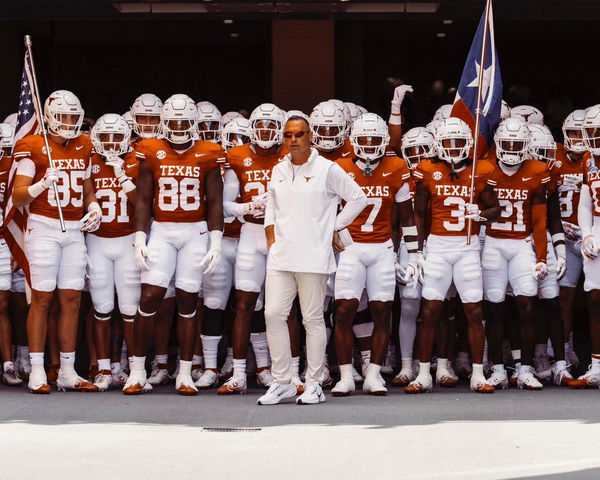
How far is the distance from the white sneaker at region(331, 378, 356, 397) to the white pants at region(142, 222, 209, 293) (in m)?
1.19

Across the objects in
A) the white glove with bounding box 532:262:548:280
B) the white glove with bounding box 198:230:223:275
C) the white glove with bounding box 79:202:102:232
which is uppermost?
the white glove with bounding box 79:202:102:232

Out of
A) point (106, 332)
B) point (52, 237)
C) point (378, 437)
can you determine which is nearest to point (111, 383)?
point (106, 332)

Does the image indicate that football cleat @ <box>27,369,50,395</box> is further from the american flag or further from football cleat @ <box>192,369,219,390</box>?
football cleat @ <box>192,369,219,390</box>

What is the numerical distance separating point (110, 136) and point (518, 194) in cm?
297

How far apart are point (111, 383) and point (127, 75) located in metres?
5.06

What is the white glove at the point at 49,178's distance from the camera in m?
9.59

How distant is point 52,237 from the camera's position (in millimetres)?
9938

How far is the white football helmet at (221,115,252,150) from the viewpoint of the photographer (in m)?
10.7

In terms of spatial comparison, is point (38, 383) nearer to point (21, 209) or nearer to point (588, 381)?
point (21, 209)

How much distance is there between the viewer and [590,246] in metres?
10.2

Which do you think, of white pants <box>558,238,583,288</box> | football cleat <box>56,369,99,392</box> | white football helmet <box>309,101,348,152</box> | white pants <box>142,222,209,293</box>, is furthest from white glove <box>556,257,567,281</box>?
football cleat <box>56,369,99,392</box>

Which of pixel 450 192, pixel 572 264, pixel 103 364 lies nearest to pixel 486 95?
pixel 450 192

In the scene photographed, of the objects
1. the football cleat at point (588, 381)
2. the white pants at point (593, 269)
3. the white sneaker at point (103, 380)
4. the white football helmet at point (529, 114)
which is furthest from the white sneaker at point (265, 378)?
the white football helmet at point (529, 114)

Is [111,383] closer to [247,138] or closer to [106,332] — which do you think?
[106,332]
